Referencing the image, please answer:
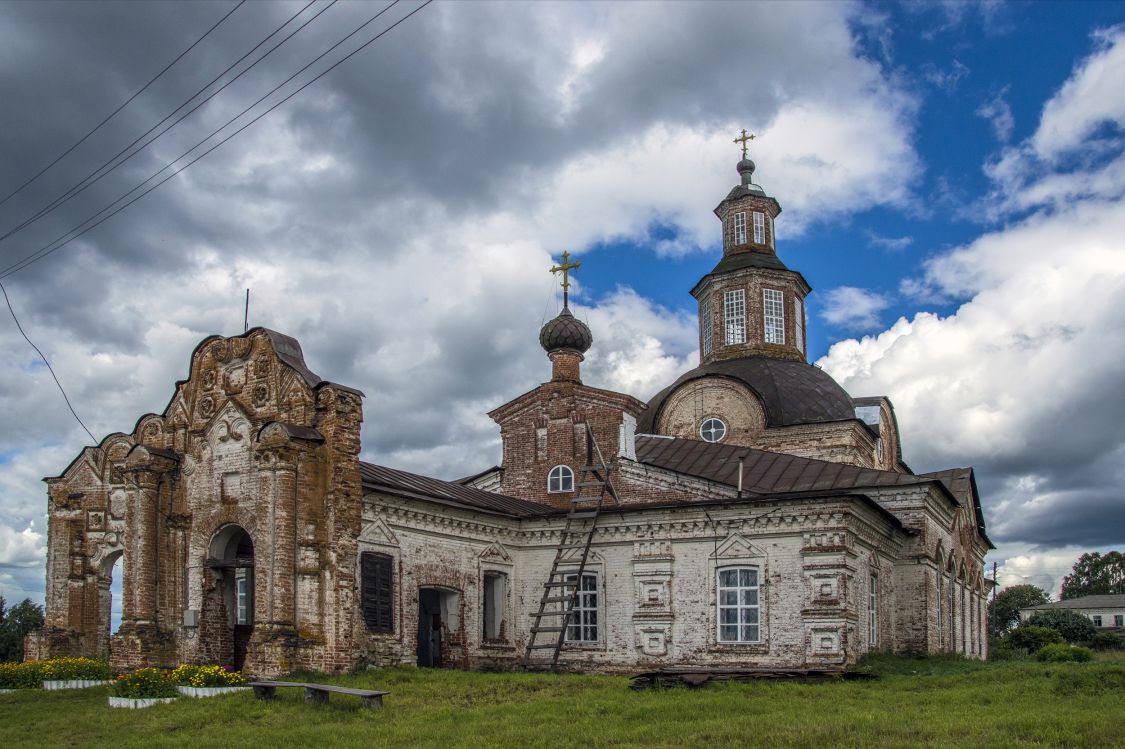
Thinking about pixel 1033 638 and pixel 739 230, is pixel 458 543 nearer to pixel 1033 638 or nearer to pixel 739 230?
pixel 739 230

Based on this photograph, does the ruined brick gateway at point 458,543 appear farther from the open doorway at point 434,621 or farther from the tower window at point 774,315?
the tower window at point 774,315

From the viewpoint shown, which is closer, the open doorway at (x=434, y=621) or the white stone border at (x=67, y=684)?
the white stone border at (x=67, y=684)

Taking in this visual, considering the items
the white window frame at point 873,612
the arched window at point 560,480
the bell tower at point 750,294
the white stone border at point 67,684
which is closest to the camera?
the white stone border at point 67,684

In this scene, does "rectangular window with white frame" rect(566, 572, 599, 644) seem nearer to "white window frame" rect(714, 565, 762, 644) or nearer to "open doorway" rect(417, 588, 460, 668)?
"open doorway" rect(417, 588, 460, 668)

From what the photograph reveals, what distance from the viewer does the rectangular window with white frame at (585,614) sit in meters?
21.0

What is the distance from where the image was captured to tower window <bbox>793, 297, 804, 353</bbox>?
3184cm

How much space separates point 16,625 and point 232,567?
2743cm

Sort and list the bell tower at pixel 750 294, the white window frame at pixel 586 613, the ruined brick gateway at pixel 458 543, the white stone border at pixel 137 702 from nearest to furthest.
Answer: the white stone border at pixel 137 702 < the ruined brick gateway at pixel 458 543 < the white window frame at pixel 586 613 < the bell tower at pixel 750 294

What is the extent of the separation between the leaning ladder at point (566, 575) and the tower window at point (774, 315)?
1085 cm

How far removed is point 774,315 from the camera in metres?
31.5

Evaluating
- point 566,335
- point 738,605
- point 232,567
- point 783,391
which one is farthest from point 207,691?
point 783,391

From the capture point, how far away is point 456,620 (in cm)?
1989

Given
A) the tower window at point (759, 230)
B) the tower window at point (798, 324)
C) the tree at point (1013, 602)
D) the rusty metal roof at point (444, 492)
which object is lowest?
the tree at point (1013, 602)

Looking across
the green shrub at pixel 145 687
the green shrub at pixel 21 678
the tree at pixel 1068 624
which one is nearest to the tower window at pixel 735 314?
the green shrub at pixel 21 678
